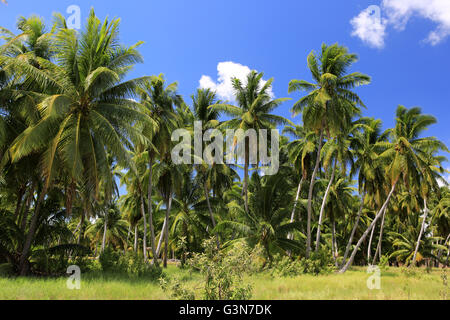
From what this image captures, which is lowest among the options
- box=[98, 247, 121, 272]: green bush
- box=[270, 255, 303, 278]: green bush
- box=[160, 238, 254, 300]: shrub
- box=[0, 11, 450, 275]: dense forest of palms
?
box=[270, 255, 303, 278]: green bush

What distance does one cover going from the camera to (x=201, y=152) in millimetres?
22891

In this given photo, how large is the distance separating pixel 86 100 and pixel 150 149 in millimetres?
6990

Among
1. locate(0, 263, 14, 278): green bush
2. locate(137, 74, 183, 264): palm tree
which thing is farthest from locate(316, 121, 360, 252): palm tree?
locate(0, 263, 14, 278): green bush

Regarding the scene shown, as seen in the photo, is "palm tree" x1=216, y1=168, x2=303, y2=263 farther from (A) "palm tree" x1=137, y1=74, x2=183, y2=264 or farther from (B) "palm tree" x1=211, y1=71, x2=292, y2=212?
(A) "palm tree" x1=137, y1=74, x2=183, y2=264

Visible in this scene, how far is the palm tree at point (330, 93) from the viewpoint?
18.9 meters

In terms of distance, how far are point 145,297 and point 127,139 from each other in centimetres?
715

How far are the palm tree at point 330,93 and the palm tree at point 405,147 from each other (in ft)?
13.2

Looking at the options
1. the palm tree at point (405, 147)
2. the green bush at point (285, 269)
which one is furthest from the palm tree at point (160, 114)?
the palm tree at point (405, 147)

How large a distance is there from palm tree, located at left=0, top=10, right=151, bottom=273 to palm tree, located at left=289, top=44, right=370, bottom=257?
36.0ft

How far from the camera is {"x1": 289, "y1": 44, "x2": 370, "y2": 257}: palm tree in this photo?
61.9ft

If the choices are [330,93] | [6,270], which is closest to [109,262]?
[6,270]

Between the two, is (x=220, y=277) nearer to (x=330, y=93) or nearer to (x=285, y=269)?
(x=285, y=269)

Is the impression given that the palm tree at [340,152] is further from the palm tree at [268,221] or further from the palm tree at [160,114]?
the palm tree at [160,114]

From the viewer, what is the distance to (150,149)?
19.1 meters
